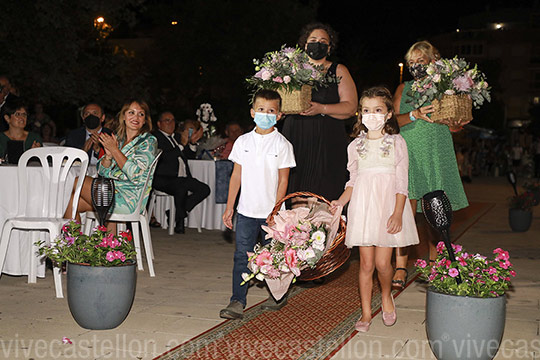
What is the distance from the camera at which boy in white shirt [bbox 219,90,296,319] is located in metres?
5.31

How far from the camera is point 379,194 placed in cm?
493

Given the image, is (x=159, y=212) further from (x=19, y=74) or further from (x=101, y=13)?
(x=101, y=13)

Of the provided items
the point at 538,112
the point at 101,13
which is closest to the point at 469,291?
the point at 101,13

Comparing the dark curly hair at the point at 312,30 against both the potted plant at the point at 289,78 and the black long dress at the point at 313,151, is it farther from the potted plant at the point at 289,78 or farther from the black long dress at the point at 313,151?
the potted plant at the point at 289,78

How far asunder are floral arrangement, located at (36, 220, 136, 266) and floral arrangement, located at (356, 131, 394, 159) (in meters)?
1.71

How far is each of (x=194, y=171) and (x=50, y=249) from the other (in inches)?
221

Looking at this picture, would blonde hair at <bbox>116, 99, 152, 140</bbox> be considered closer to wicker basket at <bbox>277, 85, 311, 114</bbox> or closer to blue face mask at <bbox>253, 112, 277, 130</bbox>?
wicker basket at <bbox>277, 85, 311, 114</bbox>

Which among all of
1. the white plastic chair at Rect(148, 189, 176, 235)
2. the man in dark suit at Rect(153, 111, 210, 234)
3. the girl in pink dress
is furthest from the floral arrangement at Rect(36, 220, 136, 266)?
the white plastic chair at Rect(148, 189, 176, 235)

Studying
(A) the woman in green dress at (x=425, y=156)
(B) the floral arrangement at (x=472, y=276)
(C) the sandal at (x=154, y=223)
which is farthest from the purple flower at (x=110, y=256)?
(C) the sandal at (x=154, y=223)

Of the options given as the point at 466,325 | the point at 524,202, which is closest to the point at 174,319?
the point at 466,325

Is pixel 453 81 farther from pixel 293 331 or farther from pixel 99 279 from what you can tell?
pixel 99 279

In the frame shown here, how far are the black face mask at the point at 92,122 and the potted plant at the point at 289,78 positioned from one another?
10.0 feet

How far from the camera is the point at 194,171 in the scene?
10.8 meters

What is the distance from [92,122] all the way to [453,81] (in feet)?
14.0
